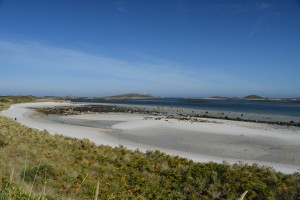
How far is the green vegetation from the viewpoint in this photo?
34.8 feet

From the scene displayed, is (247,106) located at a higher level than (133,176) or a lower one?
higher

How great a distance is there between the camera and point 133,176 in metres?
12.4

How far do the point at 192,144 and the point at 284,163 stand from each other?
7703 mm

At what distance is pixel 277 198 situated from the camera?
34.4 feet

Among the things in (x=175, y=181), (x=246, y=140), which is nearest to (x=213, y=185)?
(x=175, y=181)

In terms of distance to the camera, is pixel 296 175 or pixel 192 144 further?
pixel 192 144

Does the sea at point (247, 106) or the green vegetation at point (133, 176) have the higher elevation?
the sea at point (247, 106)

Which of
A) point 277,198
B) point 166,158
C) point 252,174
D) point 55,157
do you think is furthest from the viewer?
point 166,158

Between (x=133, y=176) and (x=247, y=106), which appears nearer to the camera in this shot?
(x=133, y=176)

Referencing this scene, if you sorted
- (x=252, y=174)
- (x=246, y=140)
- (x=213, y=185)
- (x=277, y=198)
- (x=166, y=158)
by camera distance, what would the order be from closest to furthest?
(x=277, y=198) → (x=213, y=185) → (x=252, y=174) → (x=166, y=158) → (x=246, y=140)

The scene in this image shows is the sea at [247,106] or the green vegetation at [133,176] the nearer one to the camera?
the green vegetation at [133,176]

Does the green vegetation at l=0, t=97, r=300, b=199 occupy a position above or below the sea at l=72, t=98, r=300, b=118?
below

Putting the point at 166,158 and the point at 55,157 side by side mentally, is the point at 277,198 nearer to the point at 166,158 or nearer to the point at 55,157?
the point at 166,158

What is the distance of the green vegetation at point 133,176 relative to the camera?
1059 centimetres
